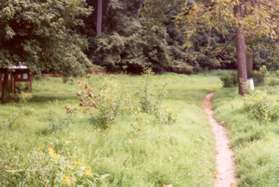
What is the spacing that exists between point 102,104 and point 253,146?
4.17 metres

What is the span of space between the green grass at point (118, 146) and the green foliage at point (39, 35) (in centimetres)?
256

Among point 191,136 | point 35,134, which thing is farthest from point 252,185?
point 35,134

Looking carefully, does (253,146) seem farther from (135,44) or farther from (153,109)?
(135,44)

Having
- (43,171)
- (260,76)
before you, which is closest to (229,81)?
(260,76)

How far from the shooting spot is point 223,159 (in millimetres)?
12258

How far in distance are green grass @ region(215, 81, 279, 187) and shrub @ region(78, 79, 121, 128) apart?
3.39m

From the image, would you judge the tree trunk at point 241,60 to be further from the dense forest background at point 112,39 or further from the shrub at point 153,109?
the shrub at point 153,109

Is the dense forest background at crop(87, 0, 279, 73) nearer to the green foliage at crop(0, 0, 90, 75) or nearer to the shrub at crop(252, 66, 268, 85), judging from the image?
the shrub at crop(252, 66, 268, 85)

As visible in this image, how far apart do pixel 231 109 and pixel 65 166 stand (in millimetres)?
13117

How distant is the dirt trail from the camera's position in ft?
34.0

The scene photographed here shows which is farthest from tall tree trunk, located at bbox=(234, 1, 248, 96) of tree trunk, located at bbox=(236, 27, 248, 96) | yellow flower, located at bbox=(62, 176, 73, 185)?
yellow flower, located at bbox=(62, 176, 73, 185)

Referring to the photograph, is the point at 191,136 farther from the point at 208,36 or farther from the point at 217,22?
the point at 208,36

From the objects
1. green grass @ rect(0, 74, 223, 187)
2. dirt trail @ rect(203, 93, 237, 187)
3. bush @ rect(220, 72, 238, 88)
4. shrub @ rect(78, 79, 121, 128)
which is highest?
shrub @ rect(78, 79, 121, 128)

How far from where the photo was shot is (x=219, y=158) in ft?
40.5
